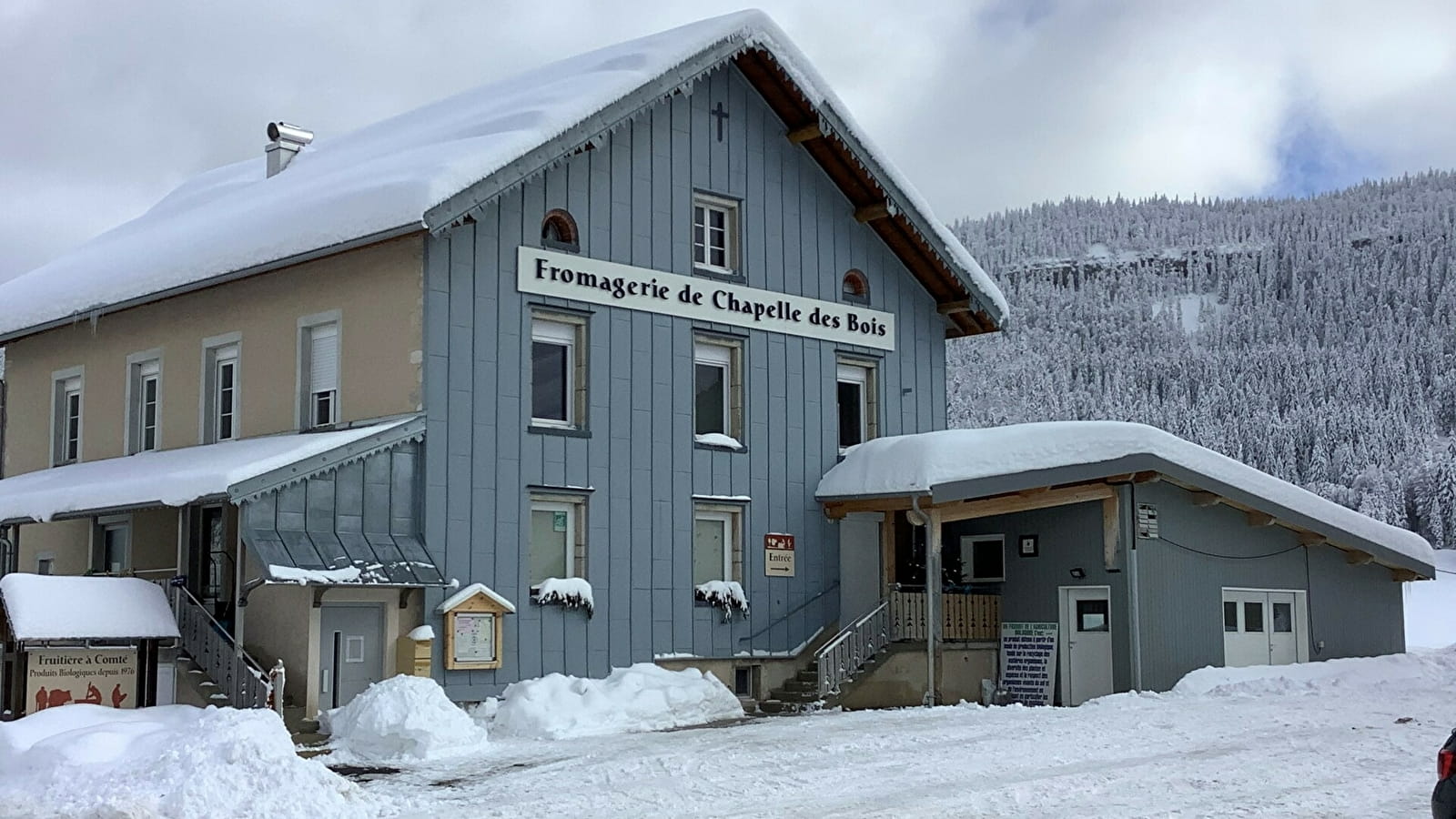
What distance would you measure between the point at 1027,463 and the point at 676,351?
5.13 m

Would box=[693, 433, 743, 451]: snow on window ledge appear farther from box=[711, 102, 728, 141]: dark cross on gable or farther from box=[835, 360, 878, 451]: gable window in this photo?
box=[711, 102, 728, 141]: dark cross on gable

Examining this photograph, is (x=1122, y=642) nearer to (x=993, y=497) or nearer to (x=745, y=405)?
(x=993, y=497)

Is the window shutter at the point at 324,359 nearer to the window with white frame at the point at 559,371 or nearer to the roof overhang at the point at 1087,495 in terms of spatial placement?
the window with white frame at the point at 559,371

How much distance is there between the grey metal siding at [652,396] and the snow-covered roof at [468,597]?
271 millimetres

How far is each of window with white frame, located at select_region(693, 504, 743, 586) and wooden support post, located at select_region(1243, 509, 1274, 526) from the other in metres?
7.89

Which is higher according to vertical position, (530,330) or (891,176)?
(891,176)

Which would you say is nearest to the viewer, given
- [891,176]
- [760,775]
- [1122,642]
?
[760,775]

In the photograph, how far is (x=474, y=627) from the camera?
2139 centimetres

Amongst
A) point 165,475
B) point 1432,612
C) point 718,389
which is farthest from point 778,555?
point 1432,612

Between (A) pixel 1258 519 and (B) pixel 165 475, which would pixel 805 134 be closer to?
(A) pixel 1258 519

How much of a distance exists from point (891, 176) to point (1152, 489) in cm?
613

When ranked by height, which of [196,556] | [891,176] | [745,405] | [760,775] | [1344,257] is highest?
[1344,257]

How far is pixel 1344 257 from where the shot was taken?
572 feet

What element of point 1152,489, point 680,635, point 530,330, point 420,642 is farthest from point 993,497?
point 420,642
